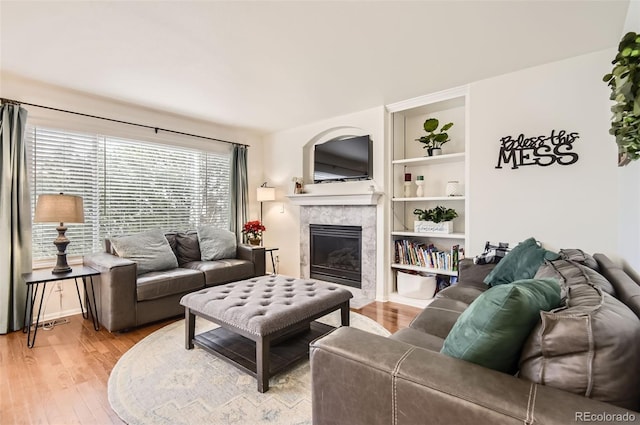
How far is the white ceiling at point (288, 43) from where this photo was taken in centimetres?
196

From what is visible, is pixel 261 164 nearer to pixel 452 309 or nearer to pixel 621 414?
pixel 452 309

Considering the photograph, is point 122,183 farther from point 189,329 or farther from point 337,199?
point 337,199

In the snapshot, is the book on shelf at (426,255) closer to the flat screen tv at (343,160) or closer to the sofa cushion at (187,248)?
the flat screen tv at (343,160)

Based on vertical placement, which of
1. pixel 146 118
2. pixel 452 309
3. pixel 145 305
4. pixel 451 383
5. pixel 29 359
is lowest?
pixel 29 359

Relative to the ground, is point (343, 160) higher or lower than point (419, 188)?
higher

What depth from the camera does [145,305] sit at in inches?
114

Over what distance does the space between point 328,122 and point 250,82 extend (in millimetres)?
1560

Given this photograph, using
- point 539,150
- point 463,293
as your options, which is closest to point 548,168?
point 539,150

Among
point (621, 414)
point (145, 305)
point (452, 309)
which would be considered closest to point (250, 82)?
point (145, 305)

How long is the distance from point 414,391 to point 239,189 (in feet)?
14.2

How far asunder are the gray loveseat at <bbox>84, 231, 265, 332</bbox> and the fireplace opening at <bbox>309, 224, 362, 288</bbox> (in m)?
1.13

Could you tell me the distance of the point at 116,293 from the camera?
2.71 m

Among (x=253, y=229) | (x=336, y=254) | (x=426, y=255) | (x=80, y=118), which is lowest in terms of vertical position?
(x=336, y=254)

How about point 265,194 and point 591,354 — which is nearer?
point 591,354
